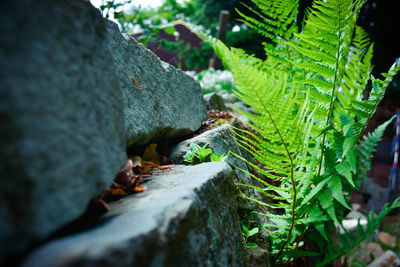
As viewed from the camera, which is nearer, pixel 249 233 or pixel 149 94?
pixel 249 233

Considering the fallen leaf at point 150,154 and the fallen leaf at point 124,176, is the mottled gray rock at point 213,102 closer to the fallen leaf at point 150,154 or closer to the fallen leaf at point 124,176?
the fallen leaf at point 150,154

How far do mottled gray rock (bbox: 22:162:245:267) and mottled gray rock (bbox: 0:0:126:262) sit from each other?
8cm

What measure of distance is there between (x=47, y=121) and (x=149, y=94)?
0.86m

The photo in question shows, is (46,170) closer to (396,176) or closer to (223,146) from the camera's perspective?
(223,146)

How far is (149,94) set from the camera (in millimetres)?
1300

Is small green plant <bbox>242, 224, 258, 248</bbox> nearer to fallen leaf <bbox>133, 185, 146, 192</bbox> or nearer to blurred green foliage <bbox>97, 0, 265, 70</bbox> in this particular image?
fallen leaf <bbox>133, 185, 146, 192</bbox>

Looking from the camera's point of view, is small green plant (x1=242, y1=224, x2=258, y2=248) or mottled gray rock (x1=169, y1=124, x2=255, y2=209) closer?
small green plant (x1=242, y1=224, x2=258, y2=248)

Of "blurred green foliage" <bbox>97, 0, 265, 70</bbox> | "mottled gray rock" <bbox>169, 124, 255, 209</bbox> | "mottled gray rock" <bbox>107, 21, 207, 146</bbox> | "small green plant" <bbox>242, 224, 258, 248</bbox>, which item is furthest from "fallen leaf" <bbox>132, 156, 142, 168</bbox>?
"blurred green foliage" <bbox>97, 0, 265, 70</bbox>

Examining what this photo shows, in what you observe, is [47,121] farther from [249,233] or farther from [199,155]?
[249,233]

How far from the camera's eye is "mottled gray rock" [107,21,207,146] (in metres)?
1.08

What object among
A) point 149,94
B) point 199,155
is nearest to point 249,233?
point 199,155

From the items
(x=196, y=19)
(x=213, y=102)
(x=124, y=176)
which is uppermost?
(x=196, y=19)

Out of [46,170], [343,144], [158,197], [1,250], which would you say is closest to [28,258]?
[1,250]

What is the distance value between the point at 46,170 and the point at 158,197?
15.6 inches
